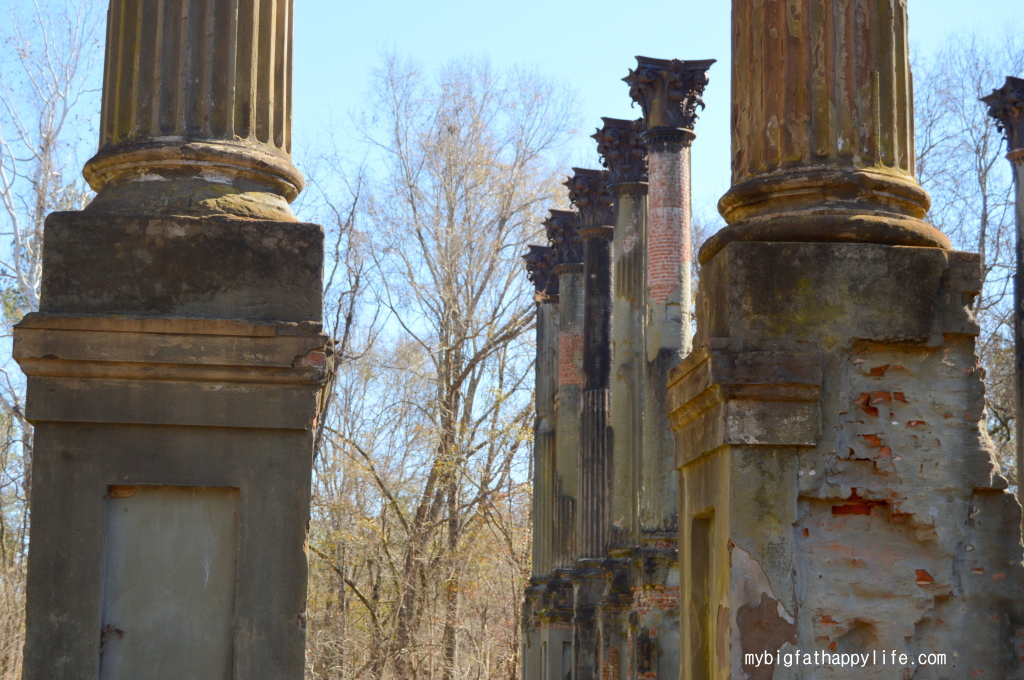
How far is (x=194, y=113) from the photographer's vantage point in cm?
573

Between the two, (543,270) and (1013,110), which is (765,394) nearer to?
(1013,110)

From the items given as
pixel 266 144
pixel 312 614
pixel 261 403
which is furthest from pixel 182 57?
pixel 312 614

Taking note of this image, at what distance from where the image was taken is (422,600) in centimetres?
2531

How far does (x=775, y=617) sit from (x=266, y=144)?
307 cm

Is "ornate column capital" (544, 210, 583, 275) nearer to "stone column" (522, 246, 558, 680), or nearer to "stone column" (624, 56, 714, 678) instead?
"stone column" (522, 246, 558, 680)

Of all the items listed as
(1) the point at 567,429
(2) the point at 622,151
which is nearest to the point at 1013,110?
(2) the point at 622,151

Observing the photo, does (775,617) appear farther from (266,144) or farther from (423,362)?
(423,362)

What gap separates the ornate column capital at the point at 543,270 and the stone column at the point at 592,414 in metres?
3.55

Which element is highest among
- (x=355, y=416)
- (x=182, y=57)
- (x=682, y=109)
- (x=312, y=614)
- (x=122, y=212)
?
(x=682, y=109)

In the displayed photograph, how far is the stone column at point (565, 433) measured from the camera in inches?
935

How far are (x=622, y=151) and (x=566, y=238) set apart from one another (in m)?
5.38

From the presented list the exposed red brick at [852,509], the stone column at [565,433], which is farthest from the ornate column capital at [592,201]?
the exposed red brick at [852,509]

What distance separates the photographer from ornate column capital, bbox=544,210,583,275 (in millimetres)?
25375

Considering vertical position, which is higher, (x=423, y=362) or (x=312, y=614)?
(x=423, y=362)
